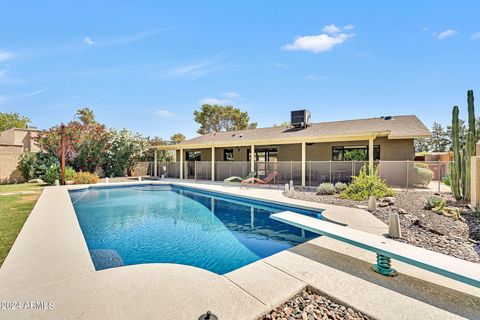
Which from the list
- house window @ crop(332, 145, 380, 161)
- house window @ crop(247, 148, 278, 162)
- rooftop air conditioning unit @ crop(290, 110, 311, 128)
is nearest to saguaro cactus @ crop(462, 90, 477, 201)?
house window @ crop(332, 145, 380, 161)

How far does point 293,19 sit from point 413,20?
4.86 m

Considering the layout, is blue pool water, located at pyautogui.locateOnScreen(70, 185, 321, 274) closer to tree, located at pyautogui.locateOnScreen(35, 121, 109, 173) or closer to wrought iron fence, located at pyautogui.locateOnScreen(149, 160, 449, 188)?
wrought iron fence, located at pyautogui.locateOnScreen(149, 160, 449, 188)

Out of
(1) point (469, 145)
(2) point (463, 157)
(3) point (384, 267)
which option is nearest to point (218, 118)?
(2) point (463, 157)

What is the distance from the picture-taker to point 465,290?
105 inches

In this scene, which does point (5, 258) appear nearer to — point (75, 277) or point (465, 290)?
point (75, 277)

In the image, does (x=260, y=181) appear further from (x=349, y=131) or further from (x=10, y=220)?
(x=10, y=220)

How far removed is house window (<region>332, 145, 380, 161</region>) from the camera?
13180 millimetres

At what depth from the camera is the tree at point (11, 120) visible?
31.4 metres

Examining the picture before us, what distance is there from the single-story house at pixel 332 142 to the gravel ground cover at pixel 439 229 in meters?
4.53

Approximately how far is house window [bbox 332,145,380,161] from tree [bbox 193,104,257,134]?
22.4 meters

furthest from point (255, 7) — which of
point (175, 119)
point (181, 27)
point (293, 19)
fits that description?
point (175, 119)

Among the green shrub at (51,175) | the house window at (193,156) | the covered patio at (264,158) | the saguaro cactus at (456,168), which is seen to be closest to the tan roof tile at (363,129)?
the covered patio at (264,158)

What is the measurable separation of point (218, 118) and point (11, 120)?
3004 cm

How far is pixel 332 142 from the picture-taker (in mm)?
14250
